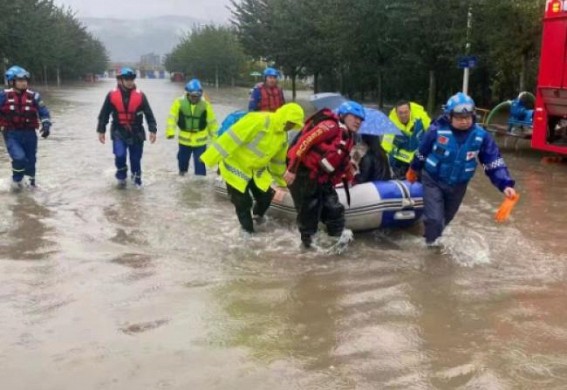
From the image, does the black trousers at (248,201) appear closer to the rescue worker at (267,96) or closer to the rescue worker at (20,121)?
the rescue worker at (20,121)

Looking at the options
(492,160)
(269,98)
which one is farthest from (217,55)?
(492,160)

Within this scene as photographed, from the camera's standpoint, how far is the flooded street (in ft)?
12.6

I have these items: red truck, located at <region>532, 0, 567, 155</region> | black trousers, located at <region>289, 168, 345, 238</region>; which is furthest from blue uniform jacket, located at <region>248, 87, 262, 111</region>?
red truck, located at <region>532, 0, 567, 155</region>

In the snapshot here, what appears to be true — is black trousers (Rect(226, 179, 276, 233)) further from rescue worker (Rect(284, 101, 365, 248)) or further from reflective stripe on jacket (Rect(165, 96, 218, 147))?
reflective stripe on jacket (Rect(165, 96, 218, 147))

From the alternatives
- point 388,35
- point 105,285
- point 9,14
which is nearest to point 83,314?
point 105,285

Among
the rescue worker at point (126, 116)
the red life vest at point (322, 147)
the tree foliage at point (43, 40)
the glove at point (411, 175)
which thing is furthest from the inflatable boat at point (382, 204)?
the tree foliage at point (43, 40)

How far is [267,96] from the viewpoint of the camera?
35.2 ft

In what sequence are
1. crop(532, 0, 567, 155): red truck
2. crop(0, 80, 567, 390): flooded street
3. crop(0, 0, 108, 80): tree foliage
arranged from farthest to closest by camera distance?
crop(0, 0, 108, 80): tree foliage → crop(532, 0, 567, 155): red truck → crop(0, 80, 567, 390): flooded street

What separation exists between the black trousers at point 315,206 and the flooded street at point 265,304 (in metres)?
0.26

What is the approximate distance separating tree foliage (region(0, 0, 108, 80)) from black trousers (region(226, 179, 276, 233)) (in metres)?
30.9

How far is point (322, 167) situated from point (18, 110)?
4.83 meters

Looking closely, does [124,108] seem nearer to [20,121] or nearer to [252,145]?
[20,121]

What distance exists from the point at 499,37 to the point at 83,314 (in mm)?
16101

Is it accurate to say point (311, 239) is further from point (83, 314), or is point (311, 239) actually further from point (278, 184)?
point (83, 314)
